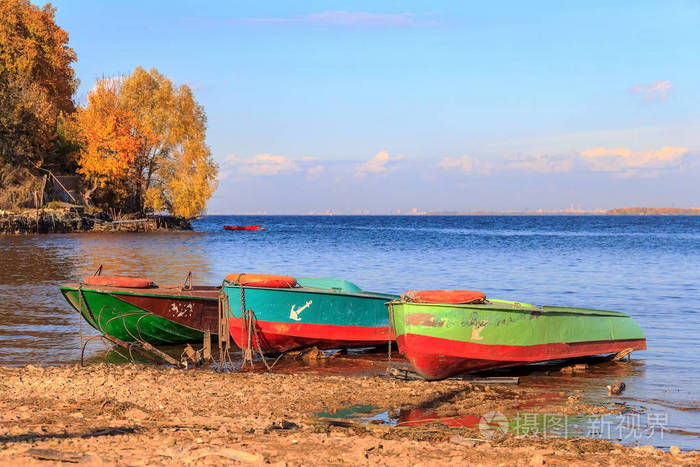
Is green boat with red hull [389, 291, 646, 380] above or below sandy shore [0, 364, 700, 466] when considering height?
above

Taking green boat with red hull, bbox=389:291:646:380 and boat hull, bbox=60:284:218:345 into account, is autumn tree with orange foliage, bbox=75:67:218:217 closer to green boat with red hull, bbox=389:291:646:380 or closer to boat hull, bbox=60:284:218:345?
boat hull, bbox=60:284:218:345

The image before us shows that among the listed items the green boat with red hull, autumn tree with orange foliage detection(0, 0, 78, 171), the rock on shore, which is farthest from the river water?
autumn tree with orange foliage detection(0, 0, 78, 171)

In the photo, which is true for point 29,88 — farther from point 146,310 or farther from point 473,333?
point 473,333

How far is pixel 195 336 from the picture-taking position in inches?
489

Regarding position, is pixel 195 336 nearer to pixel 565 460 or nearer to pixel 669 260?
pixel 565 460

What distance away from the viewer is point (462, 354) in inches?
378

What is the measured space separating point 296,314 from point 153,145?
4586 centimetres

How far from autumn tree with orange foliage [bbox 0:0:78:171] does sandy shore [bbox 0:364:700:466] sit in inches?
1662

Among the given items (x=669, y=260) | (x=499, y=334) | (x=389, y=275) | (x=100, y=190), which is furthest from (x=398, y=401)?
(x=100, y=190)

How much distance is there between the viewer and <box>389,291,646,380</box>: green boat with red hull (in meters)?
9.45

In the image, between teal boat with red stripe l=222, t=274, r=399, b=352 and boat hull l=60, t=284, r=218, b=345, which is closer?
teal boat with red stripe l=222, t=274, r=399, b=352

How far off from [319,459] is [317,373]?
179 inches
